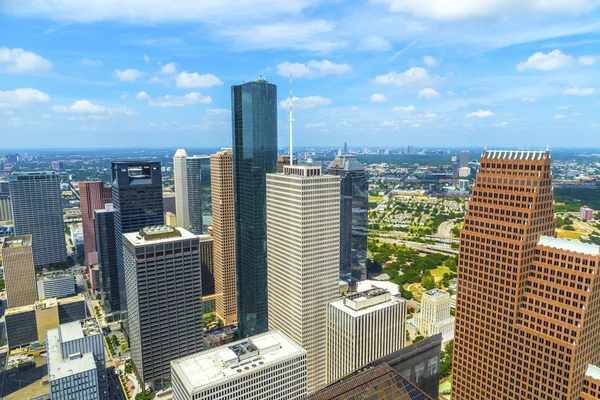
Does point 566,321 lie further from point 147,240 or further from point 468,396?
point 147,240

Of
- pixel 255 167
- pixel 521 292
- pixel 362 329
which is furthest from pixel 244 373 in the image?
pixel 255 167

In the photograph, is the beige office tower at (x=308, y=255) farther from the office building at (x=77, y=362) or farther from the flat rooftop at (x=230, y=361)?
the office building at (x=77, y=362)

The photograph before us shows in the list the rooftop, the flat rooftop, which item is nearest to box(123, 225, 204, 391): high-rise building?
the flat rooftop

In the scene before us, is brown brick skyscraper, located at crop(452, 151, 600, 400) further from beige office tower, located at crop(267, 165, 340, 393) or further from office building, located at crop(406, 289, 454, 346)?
office building, located at crop(406, 289, 454, 346)

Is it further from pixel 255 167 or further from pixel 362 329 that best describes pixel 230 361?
pixel 255 167

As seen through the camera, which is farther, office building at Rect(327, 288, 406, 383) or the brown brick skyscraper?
office building at Rect(327, 288, 406, 383)

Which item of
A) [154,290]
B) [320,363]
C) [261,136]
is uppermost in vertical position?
[261,136]

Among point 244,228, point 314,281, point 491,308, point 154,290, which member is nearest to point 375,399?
point 491,308
